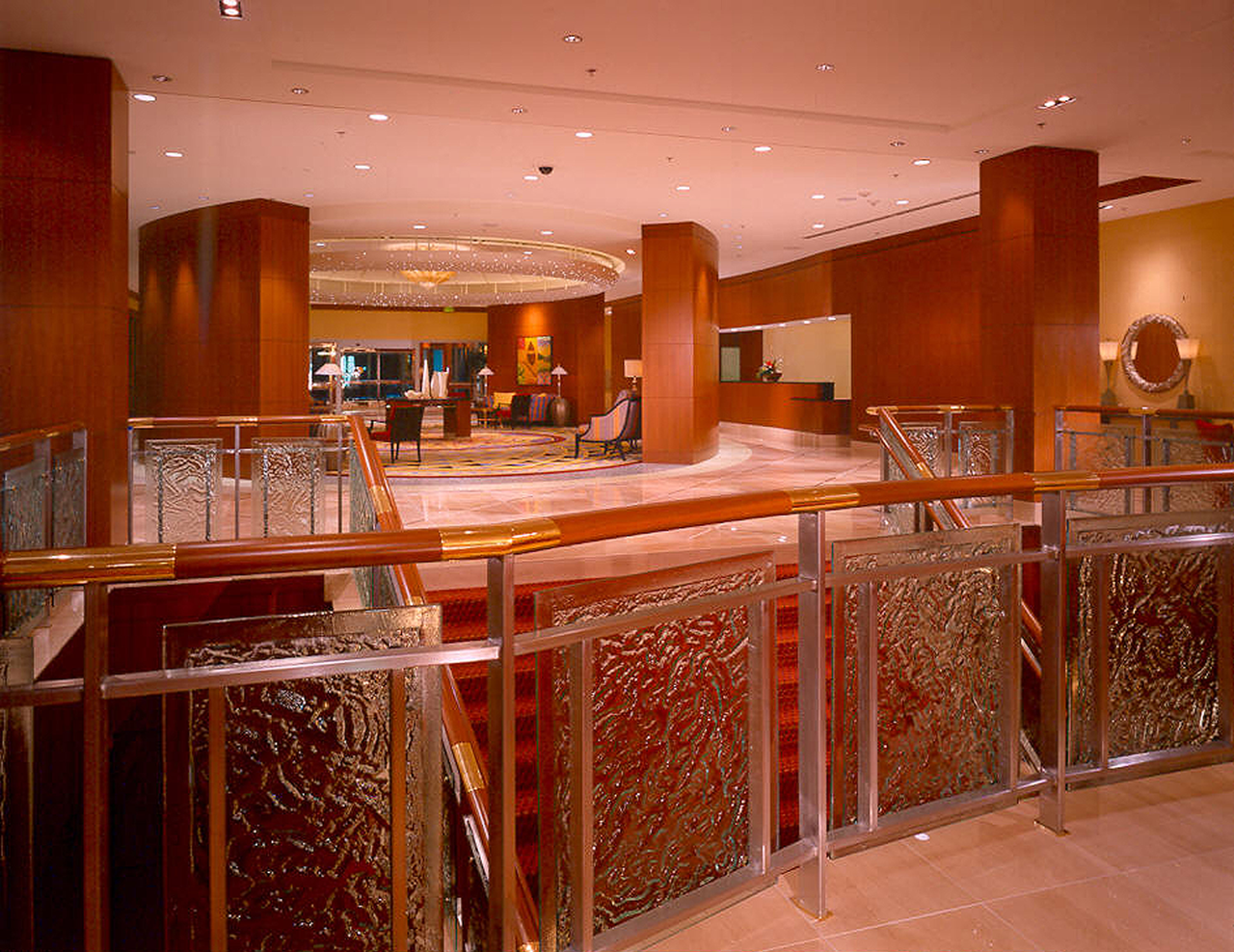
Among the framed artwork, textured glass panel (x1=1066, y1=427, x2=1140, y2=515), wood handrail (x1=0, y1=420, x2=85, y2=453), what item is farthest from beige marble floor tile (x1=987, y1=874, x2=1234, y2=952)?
the framed artwork

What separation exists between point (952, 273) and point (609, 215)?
17.7 ft

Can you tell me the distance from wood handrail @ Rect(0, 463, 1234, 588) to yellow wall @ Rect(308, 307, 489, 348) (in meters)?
25.1

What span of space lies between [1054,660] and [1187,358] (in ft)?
37.9

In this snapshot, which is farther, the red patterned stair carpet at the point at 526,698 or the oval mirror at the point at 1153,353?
the oval mirror at the point at 1153,353

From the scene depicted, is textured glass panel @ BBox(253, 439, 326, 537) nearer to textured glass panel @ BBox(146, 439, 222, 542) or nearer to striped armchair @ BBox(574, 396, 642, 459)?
textured glass panel @ BBox(146, 439, 222, 542)

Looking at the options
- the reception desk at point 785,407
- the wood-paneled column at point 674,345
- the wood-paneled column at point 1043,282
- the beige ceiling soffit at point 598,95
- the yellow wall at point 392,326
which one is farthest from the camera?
the yellow wall at point 392,326

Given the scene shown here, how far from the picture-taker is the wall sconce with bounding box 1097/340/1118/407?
1356 centimetres

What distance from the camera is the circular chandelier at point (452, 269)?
15.6 metres

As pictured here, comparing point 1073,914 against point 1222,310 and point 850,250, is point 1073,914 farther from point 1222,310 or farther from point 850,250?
point 850,250

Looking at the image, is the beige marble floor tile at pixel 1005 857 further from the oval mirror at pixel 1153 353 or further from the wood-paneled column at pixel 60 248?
the oval mirror at pixel 1153 353

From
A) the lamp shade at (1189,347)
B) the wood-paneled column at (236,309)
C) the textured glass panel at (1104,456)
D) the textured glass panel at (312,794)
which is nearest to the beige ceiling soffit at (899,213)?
the lamp shade at (1189,347)

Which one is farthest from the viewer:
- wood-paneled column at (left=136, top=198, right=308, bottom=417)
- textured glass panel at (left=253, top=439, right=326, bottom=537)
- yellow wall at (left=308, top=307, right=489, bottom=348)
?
yellow wall at (left=308, top=307, right=489, bottom=348)

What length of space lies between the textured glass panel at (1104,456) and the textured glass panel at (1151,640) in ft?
17.5

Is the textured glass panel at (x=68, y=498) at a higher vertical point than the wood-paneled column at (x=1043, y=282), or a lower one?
lower
